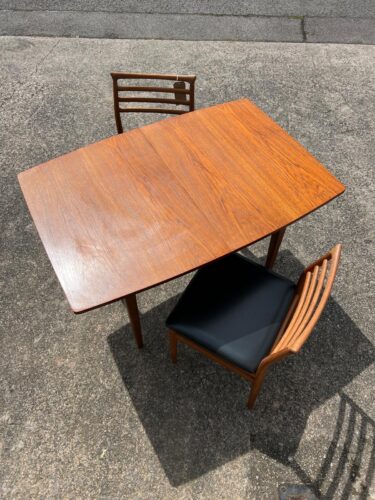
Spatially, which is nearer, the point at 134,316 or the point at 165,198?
the point at 165,198

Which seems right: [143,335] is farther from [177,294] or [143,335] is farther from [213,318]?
[213,318]

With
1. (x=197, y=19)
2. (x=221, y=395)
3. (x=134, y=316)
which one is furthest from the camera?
(x=197, y=19)

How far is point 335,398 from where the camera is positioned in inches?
83.0

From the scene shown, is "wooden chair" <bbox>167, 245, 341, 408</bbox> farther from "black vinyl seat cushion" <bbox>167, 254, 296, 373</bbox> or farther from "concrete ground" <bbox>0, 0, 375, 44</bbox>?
"concrete ground" <bbox>0, 0, 375, 44</bbox>

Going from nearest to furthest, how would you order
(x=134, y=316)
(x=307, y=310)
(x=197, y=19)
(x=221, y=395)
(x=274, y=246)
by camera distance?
(x=307, y=310)
(x=134, y=316)
(x=221, y=395)
(x=274, y=246)
(x=197, y=19)

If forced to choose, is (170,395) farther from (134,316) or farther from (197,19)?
(197,19)

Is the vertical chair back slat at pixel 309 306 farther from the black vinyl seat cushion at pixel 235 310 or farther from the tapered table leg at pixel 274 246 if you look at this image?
the tapered table leg at pixel 274 246

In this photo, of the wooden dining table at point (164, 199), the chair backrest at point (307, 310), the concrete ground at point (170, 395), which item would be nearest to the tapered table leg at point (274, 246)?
the wooden dining table at point (164, 199)

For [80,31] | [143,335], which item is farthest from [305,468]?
[80,31]

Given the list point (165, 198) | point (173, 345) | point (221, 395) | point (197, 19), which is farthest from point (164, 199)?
point (197, 19)

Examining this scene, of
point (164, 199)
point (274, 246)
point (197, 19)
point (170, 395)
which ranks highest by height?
point (197, 19)

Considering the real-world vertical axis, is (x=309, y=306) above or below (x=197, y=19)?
→ below

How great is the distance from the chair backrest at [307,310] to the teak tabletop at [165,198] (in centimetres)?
29

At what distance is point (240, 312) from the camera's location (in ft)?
6.08
